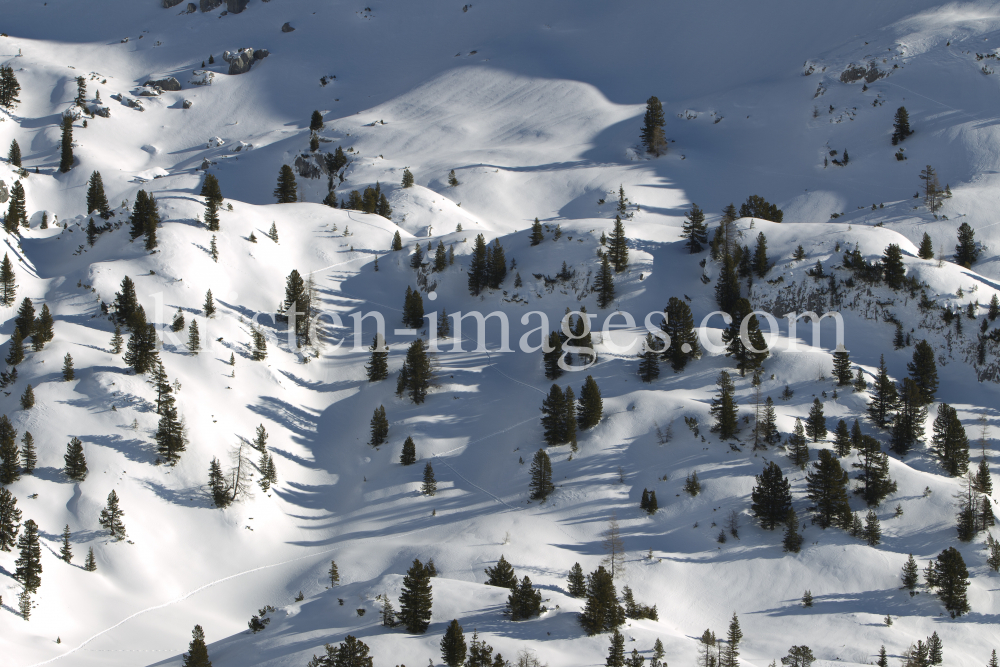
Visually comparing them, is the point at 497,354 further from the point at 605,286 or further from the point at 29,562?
the point at 29,562

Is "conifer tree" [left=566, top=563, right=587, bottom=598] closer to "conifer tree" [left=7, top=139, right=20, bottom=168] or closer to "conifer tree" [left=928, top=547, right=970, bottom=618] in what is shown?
"conifer tree" [left=928, top=547, right=970, bottom=618]

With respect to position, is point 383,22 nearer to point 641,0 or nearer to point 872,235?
point 641,0

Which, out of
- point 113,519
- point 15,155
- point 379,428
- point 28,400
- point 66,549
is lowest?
point 66,549

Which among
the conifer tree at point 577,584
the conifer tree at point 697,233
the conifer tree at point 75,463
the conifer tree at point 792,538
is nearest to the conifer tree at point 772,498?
the conifer tree at point 792,538

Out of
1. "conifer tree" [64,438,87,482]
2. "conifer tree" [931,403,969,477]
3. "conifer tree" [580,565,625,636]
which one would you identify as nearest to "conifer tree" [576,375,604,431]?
"conifer tree" [580,565,625,636]

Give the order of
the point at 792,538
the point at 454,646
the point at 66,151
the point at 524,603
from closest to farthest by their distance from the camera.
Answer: the point at 454,646 < the point at 524,603 < the point at 792,538 < the point at 66,151

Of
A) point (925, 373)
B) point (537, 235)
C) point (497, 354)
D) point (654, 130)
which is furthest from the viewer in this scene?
point (654, 130)

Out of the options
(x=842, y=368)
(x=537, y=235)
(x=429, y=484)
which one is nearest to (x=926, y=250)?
(x=842, y=368)
